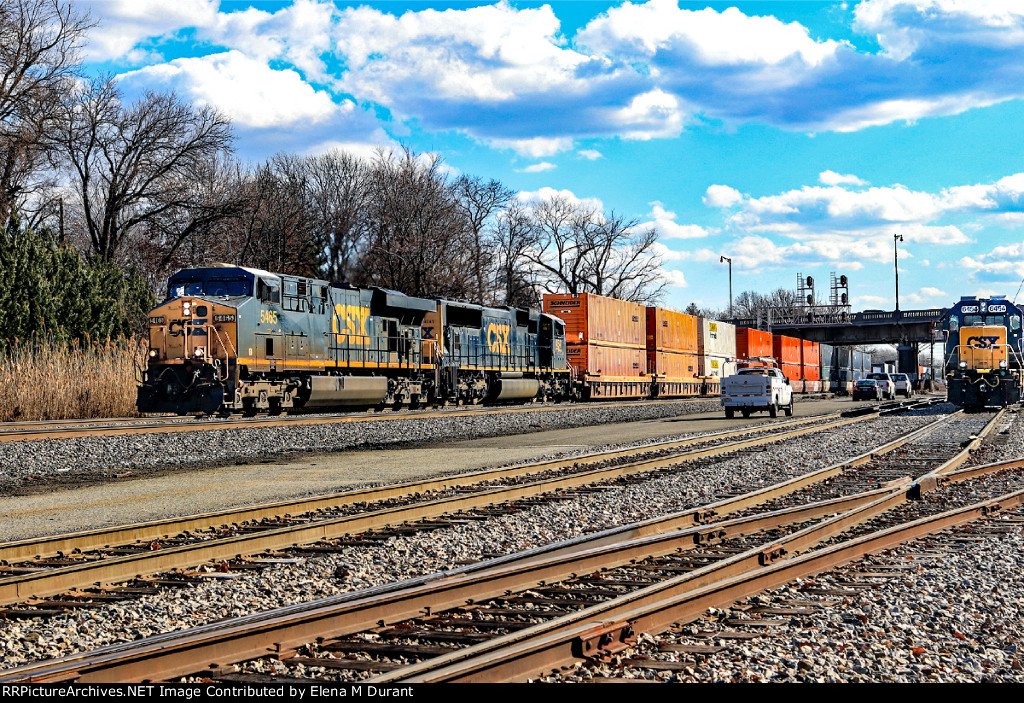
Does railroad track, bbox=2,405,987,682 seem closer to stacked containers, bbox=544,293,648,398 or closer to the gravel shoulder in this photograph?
the gravel shoulder

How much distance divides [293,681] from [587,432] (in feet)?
59.6

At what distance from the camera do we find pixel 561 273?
8144 centimetres

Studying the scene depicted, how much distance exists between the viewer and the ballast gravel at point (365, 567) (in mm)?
5312

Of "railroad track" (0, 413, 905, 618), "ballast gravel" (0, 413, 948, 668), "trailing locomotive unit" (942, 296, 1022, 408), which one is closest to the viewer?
"ballast gravel" (0, 413, 948, 668)

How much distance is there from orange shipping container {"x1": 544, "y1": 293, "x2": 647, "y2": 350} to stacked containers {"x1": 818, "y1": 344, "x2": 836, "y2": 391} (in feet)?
106

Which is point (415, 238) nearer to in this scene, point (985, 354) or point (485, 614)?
point (985, 354)

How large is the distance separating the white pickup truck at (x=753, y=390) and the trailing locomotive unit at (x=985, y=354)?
6.80 m

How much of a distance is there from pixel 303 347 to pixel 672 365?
26.0m

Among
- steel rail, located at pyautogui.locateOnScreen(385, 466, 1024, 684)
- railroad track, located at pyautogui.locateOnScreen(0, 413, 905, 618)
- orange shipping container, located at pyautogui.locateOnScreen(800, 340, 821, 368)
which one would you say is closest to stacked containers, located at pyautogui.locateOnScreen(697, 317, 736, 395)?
orange shipping container, located at pyautogui.locateOnScreen(800, 340, 821, 368)

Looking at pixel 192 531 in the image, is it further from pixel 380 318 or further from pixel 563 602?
pixel 380 318

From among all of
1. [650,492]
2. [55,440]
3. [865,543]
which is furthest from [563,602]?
[55,440]

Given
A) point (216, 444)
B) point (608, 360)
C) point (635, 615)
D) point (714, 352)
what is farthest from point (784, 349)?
point (635, 615)

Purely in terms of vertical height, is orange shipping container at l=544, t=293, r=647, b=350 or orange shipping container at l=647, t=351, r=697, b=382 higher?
orange shipping container at l=544, t=293, r=647, b=350

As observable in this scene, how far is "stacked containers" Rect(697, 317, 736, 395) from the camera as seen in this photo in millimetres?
48906
